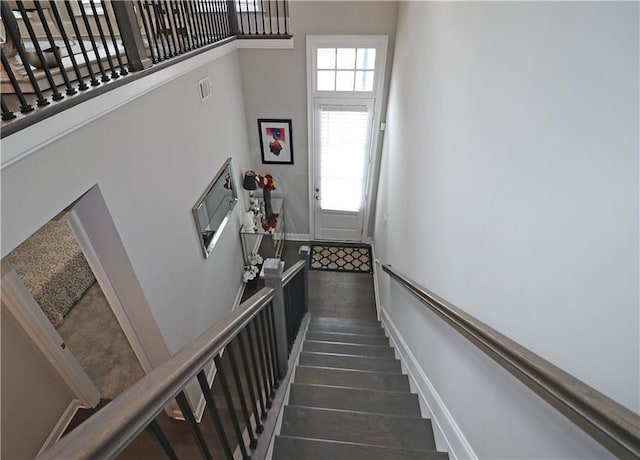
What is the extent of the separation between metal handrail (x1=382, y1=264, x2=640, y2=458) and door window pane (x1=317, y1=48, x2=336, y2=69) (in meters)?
3.70

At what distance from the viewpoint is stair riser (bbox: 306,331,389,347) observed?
3232 mm

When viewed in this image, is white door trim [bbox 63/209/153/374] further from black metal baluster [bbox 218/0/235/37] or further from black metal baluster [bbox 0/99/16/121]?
black metal baluster [bbox 218/0/235/37]

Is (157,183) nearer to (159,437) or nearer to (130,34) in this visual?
(130,34)

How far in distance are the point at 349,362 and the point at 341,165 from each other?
9.63 feet

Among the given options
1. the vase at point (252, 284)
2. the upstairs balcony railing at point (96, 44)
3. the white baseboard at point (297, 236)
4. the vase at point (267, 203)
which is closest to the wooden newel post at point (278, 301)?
the upstairs balcony railing at point (96, 44)

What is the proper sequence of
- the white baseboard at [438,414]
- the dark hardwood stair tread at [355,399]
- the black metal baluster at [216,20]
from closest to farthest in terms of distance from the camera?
the white baseboard at [438,414] → the dark hardwood stair tread at [355,399] → the black metal baluster at [216,20]

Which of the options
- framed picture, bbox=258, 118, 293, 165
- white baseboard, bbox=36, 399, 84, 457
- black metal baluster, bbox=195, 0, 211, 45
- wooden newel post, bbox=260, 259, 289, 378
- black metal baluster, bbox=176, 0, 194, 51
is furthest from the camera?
framed picture, bbox=258, 118, 293, 165

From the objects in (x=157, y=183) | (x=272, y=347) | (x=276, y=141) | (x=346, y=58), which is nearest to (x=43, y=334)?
(x=157, y=183)

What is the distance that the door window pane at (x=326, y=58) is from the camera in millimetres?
3965

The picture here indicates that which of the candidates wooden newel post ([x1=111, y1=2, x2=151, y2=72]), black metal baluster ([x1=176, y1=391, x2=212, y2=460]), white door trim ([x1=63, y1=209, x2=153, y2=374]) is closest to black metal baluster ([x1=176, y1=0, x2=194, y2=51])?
wooden newel post ([x1=111, y1=2, x2=151, y2=72])

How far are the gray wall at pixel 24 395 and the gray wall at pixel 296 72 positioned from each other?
326 centimetres

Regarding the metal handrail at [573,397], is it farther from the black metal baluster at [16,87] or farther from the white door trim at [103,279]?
the white door trim at [103,279]

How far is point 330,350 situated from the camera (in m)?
2.88

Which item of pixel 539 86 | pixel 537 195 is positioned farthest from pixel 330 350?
pixel 539 86
